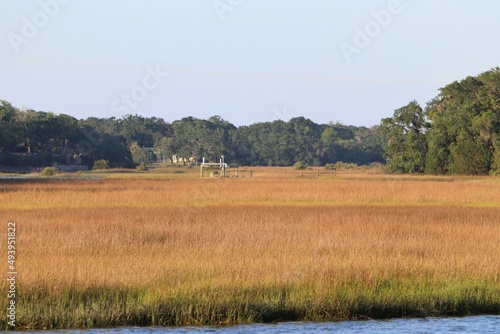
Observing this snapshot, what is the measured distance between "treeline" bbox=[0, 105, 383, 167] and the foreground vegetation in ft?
285

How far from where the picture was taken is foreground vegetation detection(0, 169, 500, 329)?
48.1 feet

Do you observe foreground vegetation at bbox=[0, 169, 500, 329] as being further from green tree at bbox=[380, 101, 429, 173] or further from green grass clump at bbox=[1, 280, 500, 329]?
green tree at bbox=[380, 101, 429, 173]

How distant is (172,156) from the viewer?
549 feet

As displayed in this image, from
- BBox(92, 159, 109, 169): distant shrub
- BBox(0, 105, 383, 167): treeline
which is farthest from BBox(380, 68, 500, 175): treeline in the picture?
BBox(0, 105, 383, 167): treeline

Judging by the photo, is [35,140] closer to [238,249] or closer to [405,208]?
[405,208]

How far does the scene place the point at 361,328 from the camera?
1441cm

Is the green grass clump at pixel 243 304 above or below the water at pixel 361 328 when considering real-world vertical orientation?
above

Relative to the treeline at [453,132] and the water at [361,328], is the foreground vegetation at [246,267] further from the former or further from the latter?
the treeline at [453,132]

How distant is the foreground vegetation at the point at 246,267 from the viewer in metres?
14.7

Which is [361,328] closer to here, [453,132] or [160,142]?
[453,132]

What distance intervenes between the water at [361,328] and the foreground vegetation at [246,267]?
0.98 feet

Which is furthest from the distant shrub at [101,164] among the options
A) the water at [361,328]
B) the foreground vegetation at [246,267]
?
the water at [361,328]

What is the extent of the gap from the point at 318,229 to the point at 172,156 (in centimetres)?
14258

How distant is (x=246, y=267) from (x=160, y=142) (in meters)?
155
